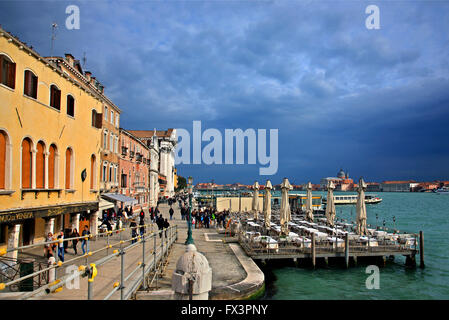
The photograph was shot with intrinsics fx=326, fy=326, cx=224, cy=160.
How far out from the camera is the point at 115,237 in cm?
1986

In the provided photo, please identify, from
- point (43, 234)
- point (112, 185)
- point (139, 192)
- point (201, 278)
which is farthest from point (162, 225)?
point (139, 192)

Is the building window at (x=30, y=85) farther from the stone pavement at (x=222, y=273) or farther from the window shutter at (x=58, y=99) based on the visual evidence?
the stone pavement at (x=222, y=273)

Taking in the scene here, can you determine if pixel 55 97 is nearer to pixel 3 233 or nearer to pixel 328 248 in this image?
pixel 3 233

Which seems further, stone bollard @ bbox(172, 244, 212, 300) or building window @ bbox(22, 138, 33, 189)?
building window @ bbox(22, 138, 33, 189)

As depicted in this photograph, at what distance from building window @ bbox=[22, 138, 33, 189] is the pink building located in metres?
19.4

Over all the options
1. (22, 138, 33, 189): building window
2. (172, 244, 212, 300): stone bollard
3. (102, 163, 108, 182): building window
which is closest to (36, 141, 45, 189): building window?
(22, 138, 33, 189): building window

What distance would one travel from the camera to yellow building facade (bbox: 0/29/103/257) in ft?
42.2

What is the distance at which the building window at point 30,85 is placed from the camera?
14.2 m

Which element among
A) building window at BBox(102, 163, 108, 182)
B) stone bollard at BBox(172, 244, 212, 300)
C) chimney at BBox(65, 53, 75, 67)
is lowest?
stone bollard at BBox(172, 244, 212, 300)

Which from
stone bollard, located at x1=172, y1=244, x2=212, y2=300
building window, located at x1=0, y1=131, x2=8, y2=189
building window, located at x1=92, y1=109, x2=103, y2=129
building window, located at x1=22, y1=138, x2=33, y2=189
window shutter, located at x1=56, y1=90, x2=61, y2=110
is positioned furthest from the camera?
building window, located at x1=92, y1=109, x2=103, y2=129

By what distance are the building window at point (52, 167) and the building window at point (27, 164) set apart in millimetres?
1807

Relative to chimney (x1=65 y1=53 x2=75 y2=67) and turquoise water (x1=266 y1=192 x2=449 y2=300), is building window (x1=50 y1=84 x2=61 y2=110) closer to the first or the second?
chimney (x1=65 y1=53 x2=75 y2=67)

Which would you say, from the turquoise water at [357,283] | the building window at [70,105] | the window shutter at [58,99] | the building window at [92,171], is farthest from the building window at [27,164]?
the turquoise water at [357,283]
